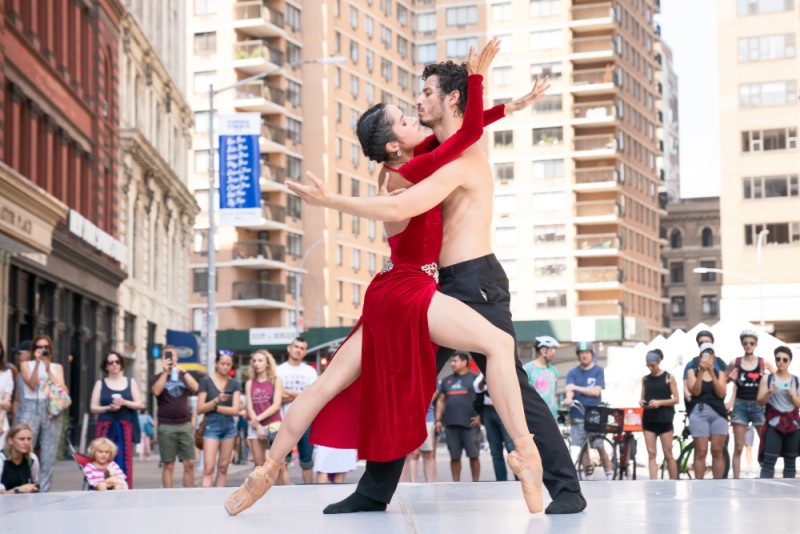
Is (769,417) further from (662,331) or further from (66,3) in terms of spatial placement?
(662,331)

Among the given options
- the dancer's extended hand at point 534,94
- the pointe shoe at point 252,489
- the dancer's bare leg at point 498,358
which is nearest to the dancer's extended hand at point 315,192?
the dancer's bare leg at point 498,358

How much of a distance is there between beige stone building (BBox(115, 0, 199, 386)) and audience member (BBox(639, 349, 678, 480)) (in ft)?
81.9

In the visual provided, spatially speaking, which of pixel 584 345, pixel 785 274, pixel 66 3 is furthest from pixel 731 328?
pixel 785 274

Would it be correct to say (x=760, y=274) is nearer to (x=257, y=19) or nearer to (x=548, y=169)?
(x=548, y=169)

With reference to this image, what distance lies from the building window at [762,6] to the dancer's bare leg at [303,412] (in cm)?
6913

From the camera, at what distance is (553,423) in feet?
22.2

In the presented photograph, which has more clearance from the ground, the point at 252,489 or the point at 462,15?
the point at 462,15

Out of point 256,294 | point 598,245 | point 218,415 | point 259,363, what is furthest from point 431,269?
point 598,245

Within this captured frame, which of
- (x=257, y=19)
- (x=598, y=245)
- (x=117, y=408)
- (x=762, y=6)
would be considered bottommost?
(x=117, y=408)

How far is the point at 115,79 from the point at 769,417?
1095 inches

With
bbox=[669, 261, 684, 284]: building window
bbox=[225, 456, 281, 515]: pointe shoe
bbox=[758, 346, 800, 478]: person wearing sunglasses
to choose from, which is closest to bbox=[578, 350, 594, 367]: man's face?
bbox=[758, 346, 800, 478]: person wearing sunglasses

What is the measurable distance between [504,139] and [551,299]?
12.0 metres

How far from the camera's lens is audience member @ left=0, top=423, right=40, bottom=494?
12523 millimetres

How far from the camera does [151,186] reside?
151ft
